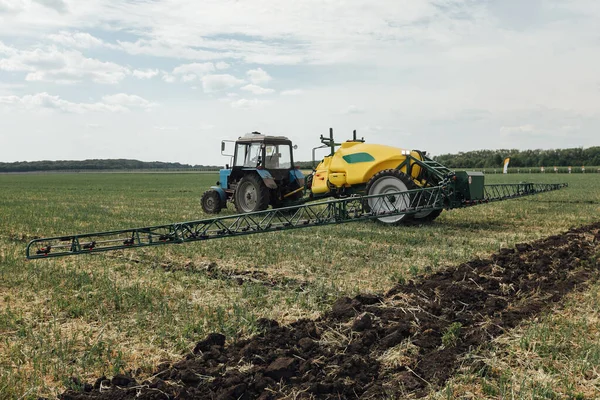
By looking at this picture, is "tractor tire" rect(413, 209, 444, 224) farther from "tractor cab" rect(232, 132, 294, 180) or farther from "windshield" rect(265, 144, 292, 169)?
"windshield" rect(265, 144, 292, 169)

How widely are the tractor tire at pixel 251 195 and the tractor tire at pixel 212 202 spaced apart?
1025mm

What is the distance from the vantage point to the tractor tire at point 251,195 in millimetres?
13391

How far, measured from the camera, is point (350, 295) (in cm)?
603

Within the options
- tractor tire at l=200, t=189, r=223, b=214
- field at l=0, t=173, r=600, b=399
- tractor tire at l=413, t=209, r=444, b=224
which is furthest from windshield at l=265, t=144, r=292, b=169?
field at l=0, t=173, r=600, b=399

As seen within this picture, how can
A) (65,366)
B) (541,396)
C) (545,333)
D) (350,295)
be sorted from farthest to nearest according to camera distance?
(350,295) < (545,333) < (65,366) < (541,396)

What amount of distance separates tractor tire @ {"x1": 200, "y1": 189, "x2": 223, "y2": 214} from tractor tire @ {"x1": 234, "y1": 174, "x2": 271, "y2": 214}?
103cm

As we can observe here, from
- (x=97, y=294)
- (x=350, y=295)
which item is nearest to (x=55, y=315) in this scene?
(x=97, y=294)

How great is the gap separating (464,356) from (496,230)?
25.0ft

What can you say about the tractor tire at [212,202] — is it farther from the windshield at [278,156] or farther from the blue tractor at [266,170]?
the windshield at [278,156]

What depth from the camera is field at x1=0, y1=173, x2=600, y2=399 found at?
3881mm

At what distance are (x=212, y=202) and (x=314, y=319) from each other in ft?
34.4

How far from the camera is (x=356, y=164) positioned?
38.9ft

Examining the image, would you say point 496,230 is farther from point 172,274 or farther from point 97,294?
point 97,294

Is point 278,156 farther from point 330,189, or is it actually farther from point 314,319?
point 314,319
